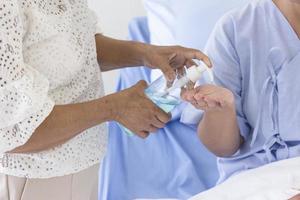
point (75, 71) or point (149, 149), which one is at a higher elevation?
point (75, 71)

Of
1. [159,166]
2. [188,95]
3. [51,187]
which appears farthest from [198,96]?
[159,166]

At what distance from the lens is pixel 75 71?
3.05 feet

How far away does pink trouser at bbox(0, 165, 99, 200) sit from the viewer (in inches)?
37.3

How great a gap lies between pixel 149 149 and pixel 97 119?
68 cm

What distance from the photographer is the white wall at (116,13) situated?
207cm

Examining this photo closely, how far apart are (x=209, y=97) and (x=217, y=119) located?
114 millimetres

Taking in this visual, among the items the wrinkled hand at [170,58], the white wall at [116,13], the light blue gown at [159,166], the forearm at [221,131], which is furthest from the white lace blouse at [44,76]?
the white wall at [116,13]

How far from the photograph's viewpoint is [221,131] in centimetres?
116

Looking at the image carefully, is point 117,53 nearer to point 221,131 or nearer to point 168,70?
point 168,70

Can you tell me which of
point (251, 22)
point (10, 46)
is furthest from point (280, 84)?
point (10, 46)

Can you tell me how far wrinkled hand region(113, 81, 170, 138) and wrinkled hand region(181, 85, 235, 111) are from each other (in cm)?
10

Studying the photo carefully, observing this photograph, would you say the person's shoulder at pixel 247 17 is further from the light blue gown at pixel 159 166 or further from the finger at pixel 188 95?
the light blue gown at pixel 159 166

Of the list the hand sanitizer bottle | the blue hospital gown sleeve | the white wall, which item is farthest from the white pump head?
the white wall

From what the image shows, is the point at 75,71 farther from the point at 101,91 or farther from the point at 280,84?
the point at 280,84
